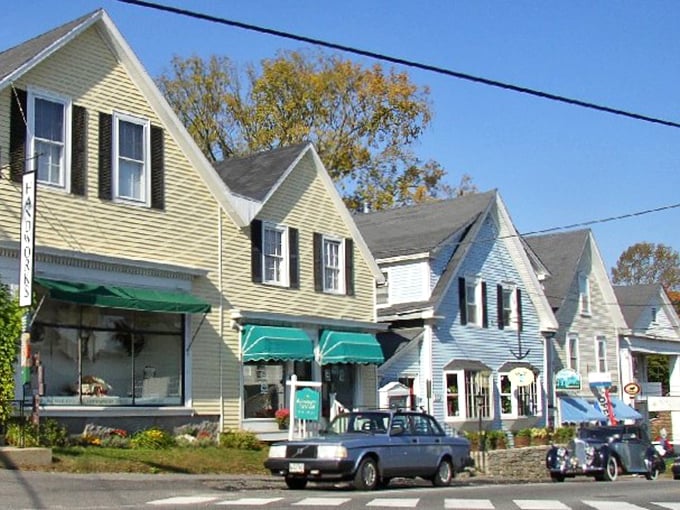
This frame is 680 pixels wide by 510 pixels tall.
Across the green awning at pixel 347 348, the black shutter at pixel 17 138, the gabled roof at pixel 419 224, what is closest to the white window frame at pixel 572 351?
the gabled roof at pixel 419 224

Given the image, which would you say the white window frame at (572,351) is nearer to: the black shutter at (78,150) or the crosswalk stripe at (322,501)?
the black shutter at (78,150)

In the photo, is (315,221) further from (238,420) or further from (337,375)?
(238,420)

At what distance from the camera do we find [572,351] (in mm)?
42656

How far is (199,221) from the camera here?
84.7ft

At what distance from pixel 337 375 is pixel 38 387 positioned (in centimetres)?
1181

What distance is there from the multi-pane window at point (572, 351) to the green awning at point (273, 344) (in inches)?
683

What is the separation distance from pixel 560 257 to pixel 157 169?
78.5ft

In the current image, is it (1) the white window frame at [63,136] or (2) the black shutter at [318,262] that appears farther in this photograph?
(2) the black shutter at [318,262]

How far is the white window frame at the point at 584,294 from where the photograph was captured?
43.7 meters

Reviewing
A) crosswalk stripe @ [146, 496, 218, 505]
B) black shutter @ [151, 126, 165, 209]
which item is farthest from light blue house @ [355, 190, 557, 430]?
crosswalk stripe @ [146, 496, 218, 505]

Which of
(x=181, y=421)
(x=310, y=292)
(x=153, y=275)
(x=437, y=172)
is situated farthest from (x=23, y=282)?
(x=437, y=172)

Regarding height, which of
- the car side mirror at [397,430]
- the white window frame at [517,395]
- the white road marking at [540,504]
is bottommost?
the white road marking at [540,504]

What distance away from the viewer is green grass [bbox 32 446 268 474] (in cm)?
1911

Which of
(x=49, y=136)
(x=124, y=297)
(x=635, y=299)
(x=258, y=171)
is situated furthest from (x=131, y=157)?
(x=635, y=299)
